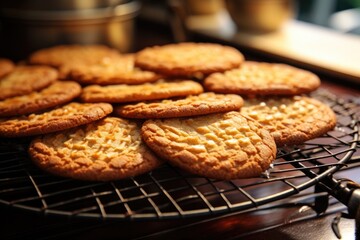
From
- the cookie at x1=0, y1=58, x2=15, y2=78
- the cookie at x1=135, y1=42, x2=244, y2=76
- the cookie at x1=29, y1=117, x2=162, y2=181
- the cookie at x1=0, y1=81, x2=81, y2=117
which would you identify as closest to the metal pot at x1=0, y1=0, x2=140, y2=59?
the cookie at x1=0, y1=58, x2=15, y2=78

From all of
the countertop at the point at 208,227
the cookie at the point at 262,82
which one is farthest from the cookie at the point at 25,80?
the cookie at the point at 262,82

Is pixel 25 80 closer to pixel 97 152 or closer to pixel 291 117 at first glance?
pixel 97 152

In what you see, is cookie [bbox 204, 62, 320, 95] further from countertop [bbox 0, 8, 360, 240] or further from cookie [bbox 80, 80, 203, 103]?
countertop [bbox 0, 8, 360, 240]

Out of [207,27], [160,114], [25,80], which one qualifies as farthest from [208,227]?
[207,27]

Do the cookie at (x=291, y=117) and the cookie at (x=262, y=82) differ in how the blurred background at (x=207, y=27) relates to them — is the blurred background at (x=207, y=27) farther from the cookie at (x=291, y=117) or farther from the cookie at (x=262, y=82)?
the cookie at (x=291, y=117)

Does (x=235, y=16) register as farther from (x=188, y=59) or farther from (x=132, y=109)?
(x=132, y=109)

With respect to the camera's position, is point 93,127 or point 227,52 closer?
point 93,127

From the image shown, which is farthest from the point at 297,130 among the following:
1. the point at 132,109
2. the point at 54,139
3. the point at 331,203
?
the point at 54,139
